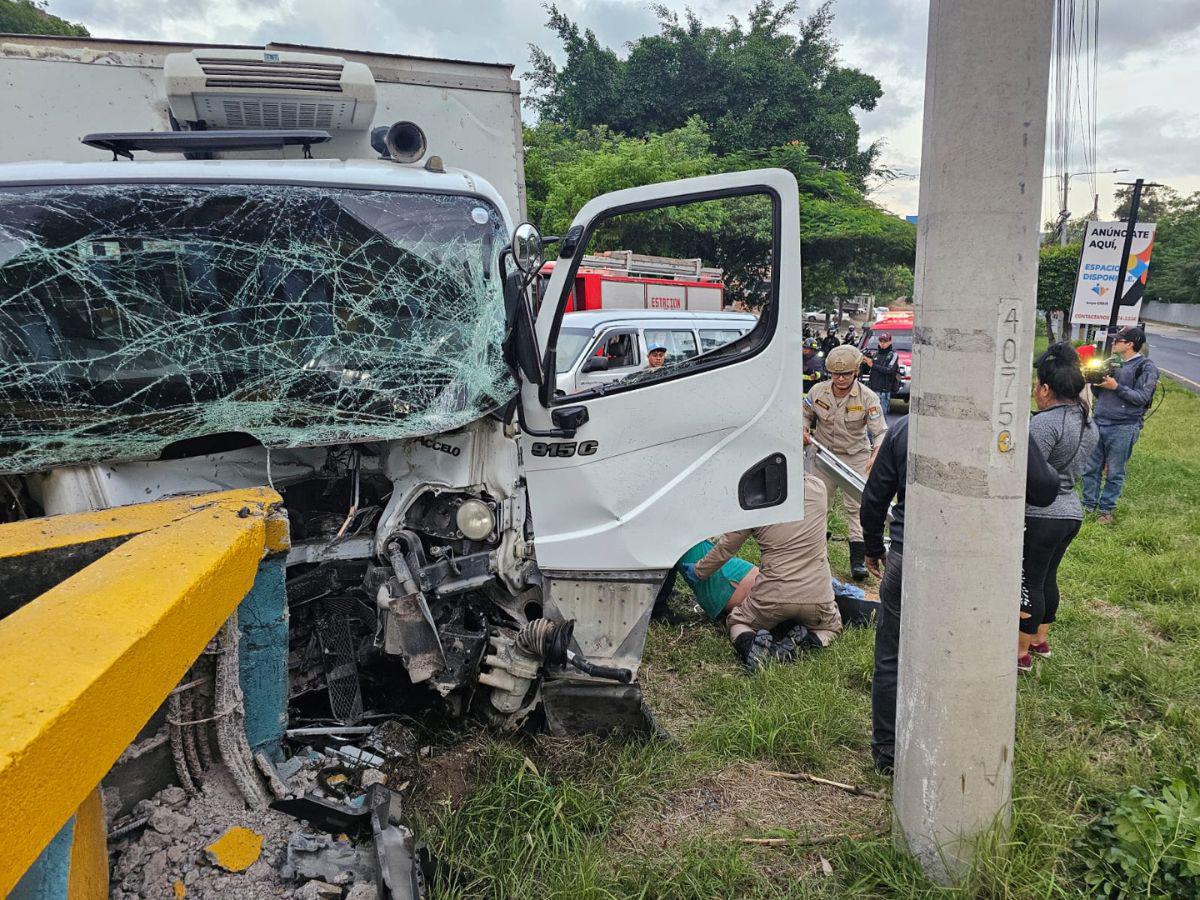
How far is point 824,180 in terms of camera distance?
65.7ft

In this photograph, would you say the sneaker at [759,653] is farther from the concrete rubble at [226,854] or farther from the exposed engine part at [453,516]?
the concrete rubble at [226,854]

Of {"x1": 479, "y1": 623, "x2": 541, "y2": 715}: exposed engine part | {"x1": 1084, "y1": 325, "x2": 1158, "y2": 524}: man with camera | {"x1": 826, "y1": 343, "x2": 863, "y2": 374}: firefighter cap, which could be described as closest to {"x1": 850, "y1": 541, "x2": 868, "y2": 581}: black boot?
{"x1": 826, "y1": 343, "x2": 863, "y2": 374}: firefighter cap

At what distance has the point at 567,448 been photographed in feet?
9.83

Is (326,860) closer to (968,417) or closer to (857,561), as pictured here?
(968,417)

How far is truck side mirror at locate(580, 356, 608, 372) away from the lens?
7633mm

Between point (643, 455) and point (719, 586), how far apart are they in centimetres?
191

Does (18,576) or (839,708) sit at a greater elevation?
(18,576)

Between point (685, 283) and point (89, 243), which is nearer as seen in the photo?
point (89, 243)

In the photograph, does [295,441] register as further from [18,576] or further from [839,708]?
[839,708]

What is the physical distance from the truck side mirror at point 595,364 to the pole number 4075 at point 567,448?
15.1 feet

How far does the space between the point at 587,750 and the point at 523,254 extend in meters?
1.98

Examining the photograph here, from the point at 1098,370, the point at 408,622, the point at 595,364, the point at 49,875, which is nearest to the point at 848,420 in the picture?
the point at 1098,370

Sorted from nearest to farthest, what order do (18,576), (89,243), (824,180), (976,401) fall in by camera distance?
(18,576)
(976,401)
(89,243)
(824,180)

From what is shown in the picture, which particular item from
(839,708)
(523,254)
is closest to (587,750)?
(839,708)
